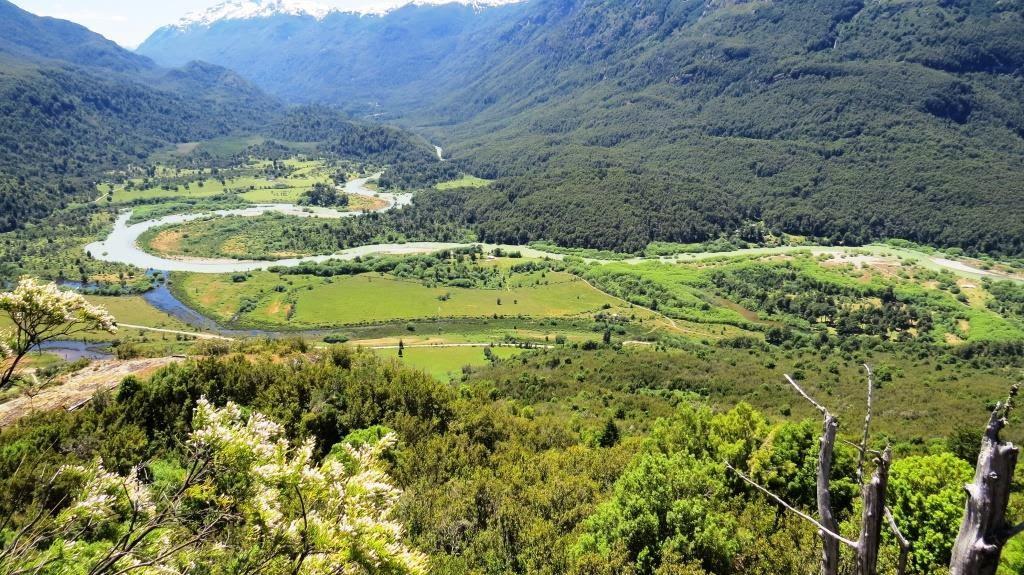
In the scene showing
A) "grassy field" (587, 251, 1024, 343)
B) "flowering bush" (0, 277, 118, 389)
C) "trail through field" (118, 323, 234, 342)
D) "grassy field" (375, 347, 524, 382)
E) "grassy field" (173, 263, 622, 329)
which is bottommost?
"grassy field" (375, 347, 524, 382)

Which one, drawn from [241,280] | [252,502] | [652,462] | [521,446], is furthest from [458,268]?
[252,502]

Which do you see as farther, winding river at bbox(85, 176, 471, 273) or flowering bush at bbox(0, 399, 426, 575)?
winding river at bbox(85, 176, 471, 273)

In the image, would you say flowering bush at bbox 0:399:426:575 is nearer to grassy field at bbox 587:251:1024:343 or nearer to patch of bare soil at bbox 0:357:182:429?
patch of bare soil at bbox 0:357:182:429

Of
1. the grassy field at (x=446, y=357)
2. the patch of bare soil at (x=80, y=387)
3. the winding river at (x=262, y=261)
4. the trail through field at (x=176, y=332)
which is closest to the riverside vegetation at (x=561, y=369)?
the grassy field at (x=446, y=357)

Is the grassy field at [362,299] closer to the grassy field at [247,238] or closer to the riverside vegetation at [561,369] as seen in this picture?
the riverside vegetation at [561,369]

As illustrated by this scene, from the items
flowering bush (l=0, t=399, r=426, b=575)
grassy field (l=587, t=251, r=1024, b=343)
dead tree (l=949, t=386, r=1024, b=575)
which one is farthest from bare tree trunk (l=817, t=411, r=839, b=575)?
grassy field (l=587, t=251, r=1024, b=343)

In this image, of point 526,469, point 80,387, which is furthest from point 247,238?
point 526,469

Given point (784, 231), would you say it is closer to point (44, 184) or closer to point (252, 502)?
point (252, 502)
